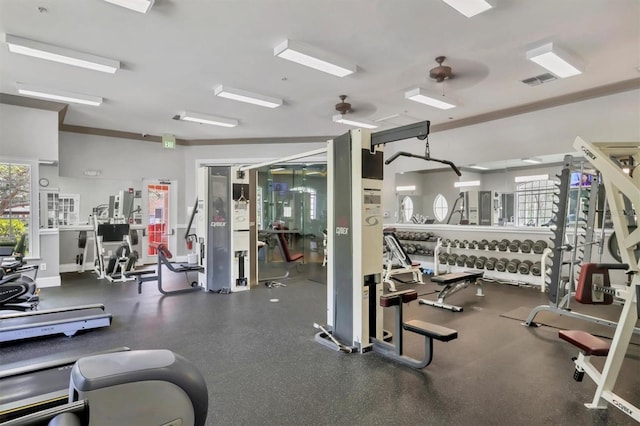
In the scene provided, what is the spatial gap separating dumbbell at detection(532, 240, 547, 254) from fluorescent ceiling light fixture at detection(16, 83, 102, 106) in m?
7.82

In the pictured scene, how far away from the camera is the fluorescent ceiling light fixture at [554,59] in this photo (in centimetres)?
390

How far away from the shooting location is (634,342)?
11.6ft

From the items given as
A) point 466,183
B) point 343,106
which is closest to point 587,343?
point 343,106

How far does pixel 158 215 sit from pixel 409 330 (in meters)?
7.78

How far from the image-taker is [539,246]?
6000 mm

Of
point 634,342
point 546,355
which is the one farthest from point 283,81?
point 634,342

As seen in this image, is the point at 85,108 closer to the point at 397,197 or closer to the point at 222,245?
the point at 222,245

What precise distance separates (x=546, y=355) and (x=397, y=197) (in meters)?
5.75

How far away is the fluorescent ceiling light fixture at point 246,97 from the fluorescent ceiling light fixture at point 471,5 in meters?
3.41

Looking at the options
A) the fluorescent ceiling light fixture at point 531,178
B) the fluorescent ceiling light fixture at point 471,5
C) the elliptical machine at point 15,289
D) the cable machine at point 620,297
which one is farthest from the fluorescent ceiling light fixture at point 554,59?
the elliptical machine at point 15,289

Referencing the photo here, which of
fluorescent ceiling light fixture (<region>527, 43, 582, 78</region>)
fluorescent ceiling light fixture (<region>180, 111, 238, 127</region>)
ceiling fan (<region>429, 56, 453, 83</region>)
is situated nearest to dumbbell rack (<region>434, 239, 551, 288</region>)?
fluorescent ceiling light fixture (<region>527, 43, 582, 78</region>)

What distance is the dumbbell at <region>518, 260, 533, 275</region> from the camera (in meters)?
6.14

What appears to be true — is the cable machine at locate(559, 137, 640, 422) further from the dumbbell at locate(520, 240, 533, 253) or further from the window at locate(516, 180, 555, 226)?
the window at locate(516, 180, 555, 226)

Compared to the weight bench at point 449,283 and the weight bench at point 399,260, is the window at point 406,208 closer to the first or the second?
the weight bench at point 399,260
